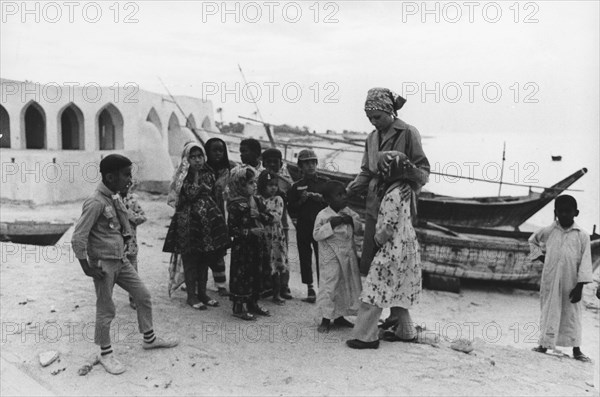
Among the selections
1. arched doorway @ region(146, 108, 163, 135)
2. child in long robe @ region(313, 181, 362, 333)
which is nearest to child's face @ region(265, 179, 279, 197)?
child in long robe @ region(313, 181, 362, 333)

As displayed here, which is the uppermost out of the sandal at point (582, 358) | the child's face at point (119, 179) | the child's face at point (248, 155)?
the child's face at point (248, 155)

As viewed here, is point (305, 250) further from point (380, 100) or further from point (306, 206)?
point (380, 100)

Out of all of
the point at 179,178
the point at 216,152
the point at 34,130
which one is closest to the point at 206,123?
the point at 34,130

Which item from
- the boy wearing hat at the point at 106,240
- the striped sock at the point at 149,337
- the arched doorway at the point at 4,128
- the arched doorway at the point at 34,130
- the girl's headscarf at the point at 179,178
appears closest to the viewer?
the boy wearing hat at the point at 106,240

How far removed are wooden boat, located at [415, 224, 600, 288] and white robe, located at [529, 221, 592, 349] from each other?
381 cm

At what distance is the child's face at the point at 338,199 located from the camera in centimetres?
439

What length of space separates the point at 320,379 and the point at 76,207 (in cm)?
1116

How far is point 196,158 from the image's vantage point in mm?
4715

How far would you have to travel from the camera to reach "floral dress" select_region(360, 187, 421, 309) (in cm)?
384

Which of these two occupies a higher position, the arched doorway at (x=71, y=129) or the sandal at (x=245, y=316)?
the arched doorway at (x=71, y=129)

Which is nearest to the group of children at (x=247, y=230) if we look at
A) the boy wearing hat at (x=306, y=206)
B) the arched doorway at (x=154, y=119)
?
the boy wearing hat at (x=306, y=206)

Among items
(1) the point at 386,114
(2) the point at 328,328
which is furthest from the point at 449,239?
(1) the point at 386,114

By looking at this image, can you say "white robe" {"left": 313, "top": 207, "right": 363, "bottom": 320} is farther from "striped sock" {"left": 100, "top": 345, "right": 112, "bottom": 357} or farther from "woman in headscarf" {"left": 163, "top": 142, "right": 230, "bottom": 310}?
"striped sock" {"left": 100, "top": 345, "right": 112, "bottom": 357}

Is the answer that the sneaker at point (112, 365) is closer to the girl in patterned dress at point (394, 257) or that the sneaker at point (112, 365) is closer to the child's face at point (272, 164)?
the girl in patterned dress at point (394, 257)
